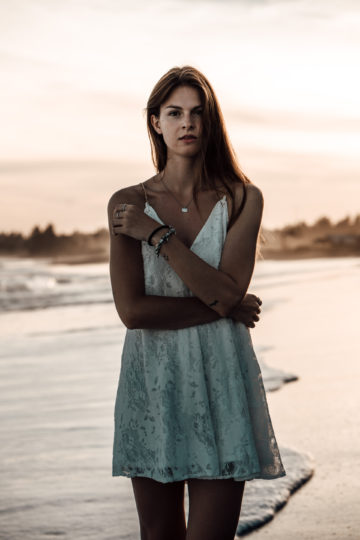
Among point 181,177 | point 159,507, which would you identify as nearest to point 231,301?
point 181,177

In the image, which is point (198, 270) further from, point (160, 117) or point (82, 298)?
point (82, 298)

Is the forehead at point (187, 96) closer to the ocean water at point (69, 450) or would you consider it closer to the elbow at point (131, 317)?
the elbow at point (131, 317)

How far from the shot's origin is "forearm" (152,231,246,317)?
88.5 inches

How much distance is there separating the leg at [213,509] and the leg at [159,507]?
105mm

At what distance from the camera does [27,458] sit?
4.88 meters

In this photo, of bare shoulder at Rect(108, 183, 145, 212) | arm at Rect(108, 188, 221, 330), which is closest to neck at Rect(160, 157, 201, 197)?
bare shoulder at Rect(108, 183, 145, 212)

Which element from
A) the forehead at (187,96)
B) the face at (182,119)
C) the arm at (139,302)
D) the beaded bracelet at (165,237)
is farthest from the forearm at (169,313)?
the forehead at (187,96)

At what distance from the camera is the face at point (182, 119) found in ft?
7.77

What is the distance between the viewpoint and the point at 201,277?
2.27 meters

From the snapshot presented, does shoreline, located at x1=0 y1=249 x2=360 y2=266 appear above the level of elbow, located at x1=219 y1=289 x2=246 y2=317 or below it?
above

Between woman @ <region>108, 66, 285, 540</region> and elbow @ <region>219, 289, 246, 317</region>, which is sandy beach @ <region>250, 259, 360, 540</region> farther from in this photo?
elbow @ <region>219, 289, 246, 317</region>

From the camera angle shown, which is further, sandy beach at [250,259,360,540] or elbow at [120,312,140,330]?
sandy beach at [250,259,360,540]

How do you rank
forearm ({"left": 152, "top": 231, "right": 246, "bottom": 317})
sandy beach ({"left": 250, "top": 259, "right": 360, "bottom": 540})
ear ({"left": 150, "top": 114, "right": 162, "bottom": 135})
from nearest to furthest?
forearm ({"left": 152, "top": 231, "right": 246, "bottom": 317})
ear ({"left": 150, "top": 114, "right": 162, "bottom": 135})
sandy beach ({"left": 250, "top": 259, "right": 360, "bottom": 540})

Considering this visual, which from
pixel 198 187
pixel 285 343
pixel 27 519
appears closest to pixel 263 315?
pixel 285 343
